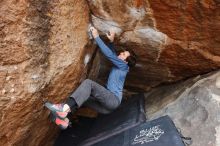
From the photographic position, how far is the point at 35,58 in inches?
156

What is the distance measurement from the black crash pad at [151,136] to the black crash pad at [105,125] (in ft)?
0.53

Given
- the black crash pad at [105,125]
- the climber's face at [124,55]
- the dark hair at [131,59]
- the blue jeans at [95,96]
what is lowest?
the black crash pad at [105,125]

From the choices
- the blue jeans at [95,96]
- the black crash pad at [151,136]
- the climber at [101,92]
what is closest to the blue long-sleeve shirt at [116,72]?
the climber at [101,92]

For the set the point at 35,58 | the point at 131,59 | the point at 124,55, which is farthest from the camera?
the point at 131,59

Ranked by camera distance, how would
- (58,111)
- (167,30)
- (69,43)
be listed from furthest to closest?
(167,30), (69,43), (58,111)

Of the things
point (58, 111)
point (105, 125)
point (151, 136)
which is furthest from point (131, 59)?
point (58, 111)

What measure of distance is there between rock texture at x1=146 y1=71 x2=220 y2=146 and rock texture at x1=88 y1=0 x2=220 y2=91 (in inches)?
9.9

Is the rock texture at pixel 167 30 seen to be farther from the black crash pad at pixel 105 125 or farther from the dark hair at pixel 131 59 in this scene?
the black crash pad at pixel 105 125

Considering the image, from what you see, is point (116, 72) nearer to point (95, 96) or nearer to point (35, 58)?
point (95, 96)

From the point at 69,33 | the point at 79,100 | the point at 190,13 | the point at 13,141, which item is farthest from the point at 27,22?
the point at 190,13

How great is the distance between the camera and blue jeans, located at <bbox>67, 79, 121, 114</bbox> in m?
4.24

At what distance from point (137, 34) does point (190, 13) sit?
734mm

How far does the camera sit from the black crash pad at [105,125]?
4.93m

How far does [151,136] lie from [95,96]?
0.81m
